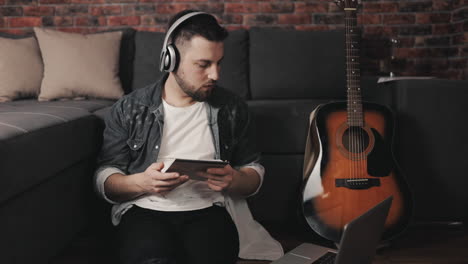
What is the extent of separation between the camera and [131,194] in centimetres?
123

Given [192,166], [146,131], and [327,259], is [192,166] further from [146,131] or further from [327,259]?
[327,259]

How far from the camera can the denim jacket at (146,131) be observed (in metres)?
1.29

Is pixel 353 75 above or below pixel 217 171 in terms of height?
above

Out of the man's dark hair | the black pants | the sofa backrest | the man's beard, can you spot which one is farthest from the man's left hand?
the sofa backrest

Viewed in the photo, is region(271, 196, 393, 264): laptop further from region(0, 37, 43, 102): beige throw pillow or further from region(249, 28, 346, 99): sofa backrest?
region(0, 37, 43, 102): beige throw pillow

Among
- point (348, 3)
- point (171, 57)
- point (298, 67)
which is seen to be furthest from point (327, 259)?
point (298, 67)

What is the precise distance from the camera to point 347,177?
154 cm

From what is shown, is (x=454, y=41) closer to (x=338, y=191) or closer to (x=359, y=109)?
(x=359, y=109)

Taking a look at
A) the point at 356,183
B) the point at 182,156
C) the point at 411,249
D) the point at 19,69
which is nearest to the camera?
the point at 182,156

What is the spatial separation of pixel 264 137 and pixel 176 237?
700 millimetres

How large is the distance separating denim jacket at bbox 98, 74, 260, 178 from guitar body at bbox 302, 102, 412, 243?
0.32 m

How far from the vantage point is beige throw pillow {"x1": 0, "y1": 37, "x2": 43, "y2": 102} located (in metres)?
2.03

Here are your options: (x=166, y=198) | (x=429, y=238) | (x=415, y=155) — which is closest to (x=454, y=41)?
(x=415, y=155)

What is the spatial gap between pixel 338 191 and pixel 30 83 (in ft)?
5.22
